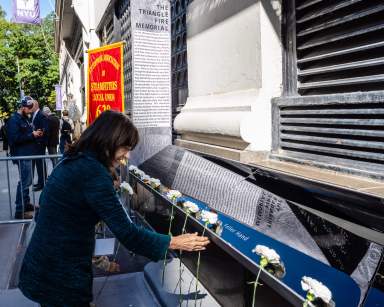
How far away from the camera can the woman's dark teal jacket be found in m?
2.19

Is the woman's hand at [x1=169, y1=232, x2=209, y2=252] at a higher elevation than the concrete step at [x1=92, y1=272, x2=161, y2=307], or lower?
higher

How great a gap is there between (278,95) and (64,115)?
11044 mm

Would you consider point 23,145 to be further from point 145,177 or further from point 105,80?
point 145,177

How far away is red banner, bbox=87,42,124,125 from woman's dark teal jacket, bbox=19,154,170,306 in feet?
9.34

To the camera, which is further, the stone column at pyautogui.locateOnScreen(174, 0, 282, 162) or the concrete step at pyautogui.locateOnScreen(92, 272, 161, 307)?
the stone column at pyautogui.locateOnScreen(174, 0, 282, 162)

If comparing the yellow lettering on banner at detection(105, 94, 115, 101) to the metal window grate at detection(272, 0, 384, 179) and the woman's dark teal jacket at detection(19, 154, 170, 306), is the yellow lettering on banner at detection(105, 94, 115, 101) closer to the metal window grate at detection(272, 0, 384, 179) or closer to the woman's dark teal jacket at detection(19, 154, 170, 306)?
the metal window grate at detection(272, 0, 384, 179)

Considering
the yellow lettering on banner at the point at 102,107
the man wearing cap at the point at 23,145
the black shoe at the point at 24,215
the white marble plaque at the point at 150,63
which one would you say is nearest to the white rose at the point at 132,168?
the white marble plaque at the point at 150,63

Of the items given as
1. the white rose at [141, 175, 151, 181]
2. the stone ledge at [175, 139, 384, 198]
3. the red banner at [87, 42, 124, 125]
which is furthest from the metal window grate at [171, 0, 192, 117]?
the white rose at [141, 175, 151, 181]

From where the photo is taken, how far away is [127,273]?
4305 mm

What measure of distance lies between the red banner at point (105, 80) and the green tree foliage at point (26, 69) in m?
36.2

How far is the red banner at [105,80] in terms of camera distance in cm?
531

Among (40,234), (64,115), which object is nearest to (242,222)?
(40,234)

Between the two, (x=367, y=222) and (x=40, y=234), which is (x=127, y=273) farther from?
(x=367, y=222)

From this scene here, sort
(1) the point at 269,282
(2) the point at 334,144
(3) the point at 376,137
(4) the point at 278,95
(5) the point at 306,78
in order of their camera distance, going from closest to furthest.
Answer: (1) the point at 269,282 → (3) the point at 376,137 → (2) the point at 334,144 → (5) the point at 306,78 → (4) the point at 278,95
